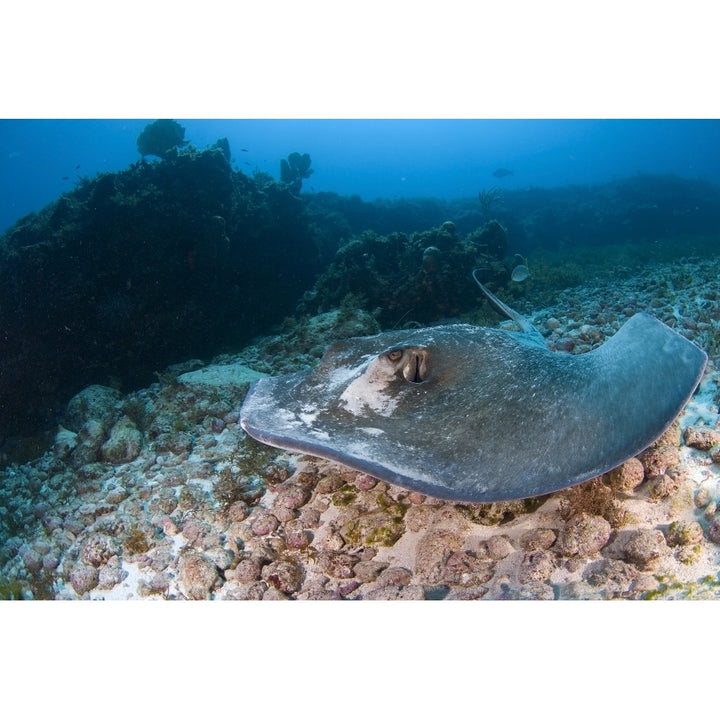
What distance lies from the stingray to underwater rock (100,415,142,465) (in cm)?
214

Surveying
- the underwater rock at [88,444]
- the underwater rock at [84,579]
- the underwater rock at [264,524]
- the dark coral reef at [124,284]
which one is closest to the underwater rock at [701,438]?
the underwater rock at [264,524]

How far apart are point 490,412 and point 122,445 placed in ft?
12.3

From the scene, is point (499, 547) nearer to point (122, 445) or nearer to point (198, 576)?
point (198, 576)

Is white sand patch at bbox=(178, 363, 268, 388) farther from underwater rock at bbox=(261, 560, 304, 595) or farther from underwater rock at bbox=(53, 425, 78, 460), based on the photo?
underwater rock at bbox=(261, 560, 304, 595)

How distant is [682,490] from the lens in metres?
2.64

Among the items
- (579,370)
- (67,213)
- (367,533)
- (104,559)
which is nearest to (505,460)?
(579,370)

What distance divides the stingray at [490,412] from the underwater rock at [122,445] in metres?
2.14

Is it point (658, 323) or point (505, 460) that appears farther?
point (658, 323)

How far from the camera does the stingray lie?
6.54 ft

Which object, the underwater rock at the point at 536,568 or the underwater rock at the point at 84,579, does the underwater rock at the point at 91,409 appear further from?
the underwater rock at the point at 536,568

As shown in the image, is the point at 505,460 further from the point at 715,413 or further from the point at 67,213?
the point at 67,213

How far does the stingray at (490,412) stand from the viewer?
1.99m

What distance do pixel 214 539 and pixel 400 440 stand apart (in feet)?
5.59

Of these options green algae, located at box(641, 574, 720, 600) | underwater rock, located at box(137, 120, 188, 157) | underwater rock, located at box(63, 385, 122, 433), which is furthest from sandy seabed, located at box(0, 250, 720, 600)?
underwater rock, located at box(137, 120, 188, 157)
